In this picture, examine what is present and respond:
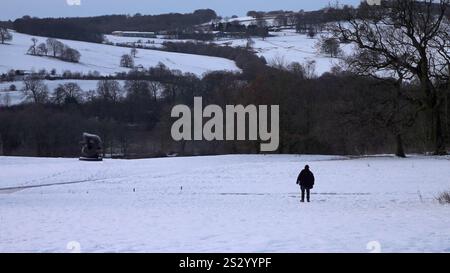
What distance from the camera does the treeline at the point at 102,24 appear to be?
2194 inches

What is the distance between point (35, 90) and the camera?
283 ft

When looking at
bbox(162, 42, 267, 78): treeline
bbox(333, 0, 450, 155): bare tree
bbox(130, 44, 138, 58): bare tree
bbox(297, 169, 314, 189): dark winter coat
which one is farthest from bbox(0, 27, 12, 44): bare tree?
bbox(297, 169, 314, 189): dark winter coat

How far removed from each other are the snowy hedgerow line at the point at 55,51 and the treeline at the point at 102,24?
6.19 meters

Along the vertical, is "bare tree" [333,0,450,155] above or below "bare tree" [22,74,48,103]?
above

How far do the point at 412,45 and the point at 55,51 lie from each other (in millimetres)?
75342

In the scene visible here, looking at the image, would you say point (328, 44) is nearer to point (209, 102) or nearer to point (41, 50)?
point (209, 102)

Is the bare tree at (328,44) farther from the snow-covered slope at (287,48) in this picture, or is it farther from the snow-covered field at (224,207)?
the snow-covered slope at (287,48)

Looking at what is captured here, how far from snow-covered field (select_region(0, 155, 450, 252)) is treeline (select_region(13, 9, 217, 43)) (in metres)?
18.8

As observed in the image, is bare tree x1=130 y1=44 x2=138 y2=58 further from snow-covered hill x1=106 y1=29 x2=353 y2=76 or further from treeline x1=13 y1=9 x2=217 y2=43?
treeline x1=13 y1=9 x2=217 y2=43

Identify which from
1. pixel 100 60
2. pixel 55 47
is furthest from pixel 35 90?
pixel 100 60

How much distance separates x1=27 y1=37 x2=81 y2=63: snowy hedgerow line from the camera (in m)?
92.5
